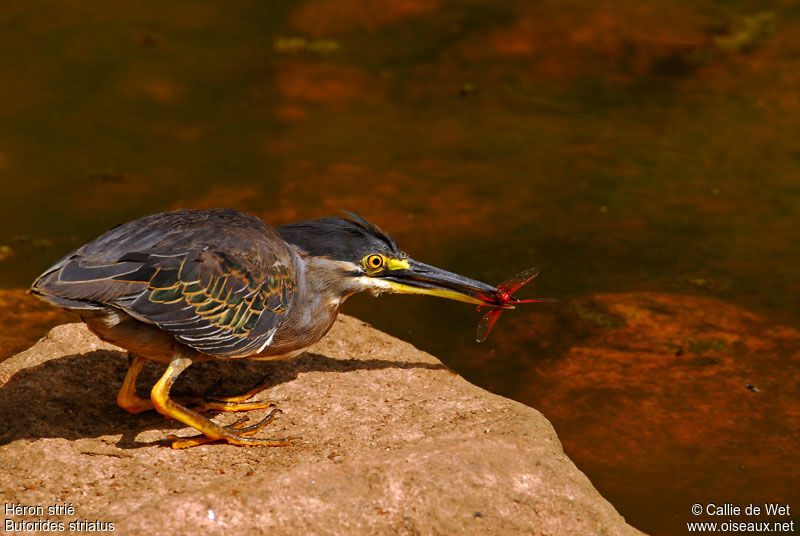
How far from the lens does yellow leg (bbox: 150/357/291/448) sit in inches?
200

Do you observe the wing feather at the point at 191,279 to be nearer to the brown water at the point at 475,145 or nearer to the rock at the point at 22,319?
the rock at the point at 22,319

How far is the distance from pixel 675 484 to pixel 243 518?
2680mm

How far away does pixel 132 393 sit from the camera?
5414 millimetres

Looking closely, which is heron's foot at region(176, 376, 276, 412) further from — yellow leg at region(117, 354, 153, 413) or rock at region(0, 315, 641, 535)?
yellow leg at region(117, 354, 153, 413)

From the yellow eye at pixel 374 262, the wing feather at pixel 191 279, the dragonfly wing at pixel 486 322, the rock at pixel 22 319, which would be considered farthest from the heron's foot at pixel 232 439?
the rock at pixel 22 319

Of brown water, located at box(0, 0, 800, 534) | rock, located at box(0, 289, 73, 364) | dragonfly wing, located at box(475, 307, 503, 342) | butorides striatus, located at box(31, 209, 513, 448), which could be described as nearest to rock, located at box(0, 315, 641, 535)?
butorides striatus, located at box(31, 209, 513, 448)

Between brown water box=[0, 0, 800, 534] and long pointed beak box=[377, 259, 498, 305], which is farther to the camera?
brown water box=[0, 0, 800, 534]

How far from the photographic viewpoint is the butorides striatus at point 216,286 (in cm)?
499

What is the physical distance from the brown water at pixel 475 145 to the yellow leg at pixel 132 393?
7.01 feet

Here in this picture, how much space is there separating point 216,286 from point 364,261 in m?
0.97

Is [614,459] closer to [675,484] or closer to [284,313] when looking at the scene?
[675,484]

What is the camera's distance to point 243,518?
14.4 feet

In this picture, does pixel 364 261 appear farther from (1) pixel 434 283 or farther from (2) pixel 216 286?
(2) pixel 216 286

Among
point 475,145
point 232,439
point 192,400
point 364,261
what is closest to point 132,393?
point 192,400
